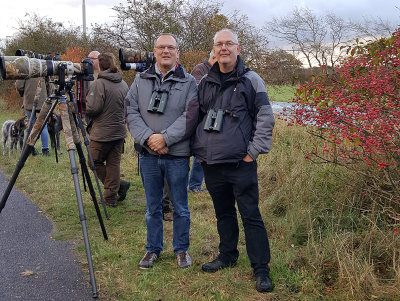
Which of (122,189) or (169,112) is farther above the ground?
(169,112)

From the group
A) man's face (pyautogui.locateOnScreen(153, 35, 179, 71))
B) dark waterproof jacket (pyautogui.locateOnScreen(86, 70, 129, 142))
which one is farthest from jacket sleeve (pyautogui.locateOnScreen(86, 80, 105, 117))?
man's face (pyautogui.locateOnScreen(153, 35, 179, 71))

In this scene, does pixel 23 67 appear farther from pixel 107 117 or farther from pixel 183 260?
pixel 183 260

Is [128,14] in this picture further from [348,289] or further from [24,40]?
[348,289]

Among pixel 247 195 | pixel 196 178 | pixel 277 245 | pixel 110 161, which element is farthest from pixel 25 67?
pixel 196 178

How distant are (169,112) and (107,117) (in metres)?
2.08

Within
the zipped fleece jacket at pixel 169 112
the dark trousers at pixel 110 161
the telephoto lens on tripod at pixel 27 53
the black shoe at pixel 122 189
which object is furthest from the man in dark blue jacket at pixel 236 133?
the black shoe at pixel 122 189

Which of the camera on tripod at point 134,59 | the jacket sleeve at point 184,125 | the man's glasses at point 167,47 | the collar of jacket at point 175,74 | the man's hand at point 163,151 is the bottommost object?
the man's hand at point 163,151

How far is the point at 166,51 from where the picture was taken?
3.77 m

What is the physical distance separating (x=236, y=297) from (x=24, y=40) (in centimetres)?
1883

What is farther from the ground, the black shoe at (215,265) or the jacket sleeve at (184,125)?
the jacket sleeve at (184,125)

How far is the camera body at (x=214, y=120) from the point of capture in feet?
11.3

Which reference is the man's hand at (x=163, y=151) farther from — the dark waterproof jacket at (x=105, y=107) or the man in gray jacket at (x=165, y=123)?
the dark waterproof jacket at (x=105, y=107)

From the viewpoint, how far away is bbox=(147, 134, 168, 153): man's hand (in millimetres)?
3660

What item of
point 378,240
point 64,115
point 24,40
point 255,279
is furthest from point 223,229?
point 24,40
